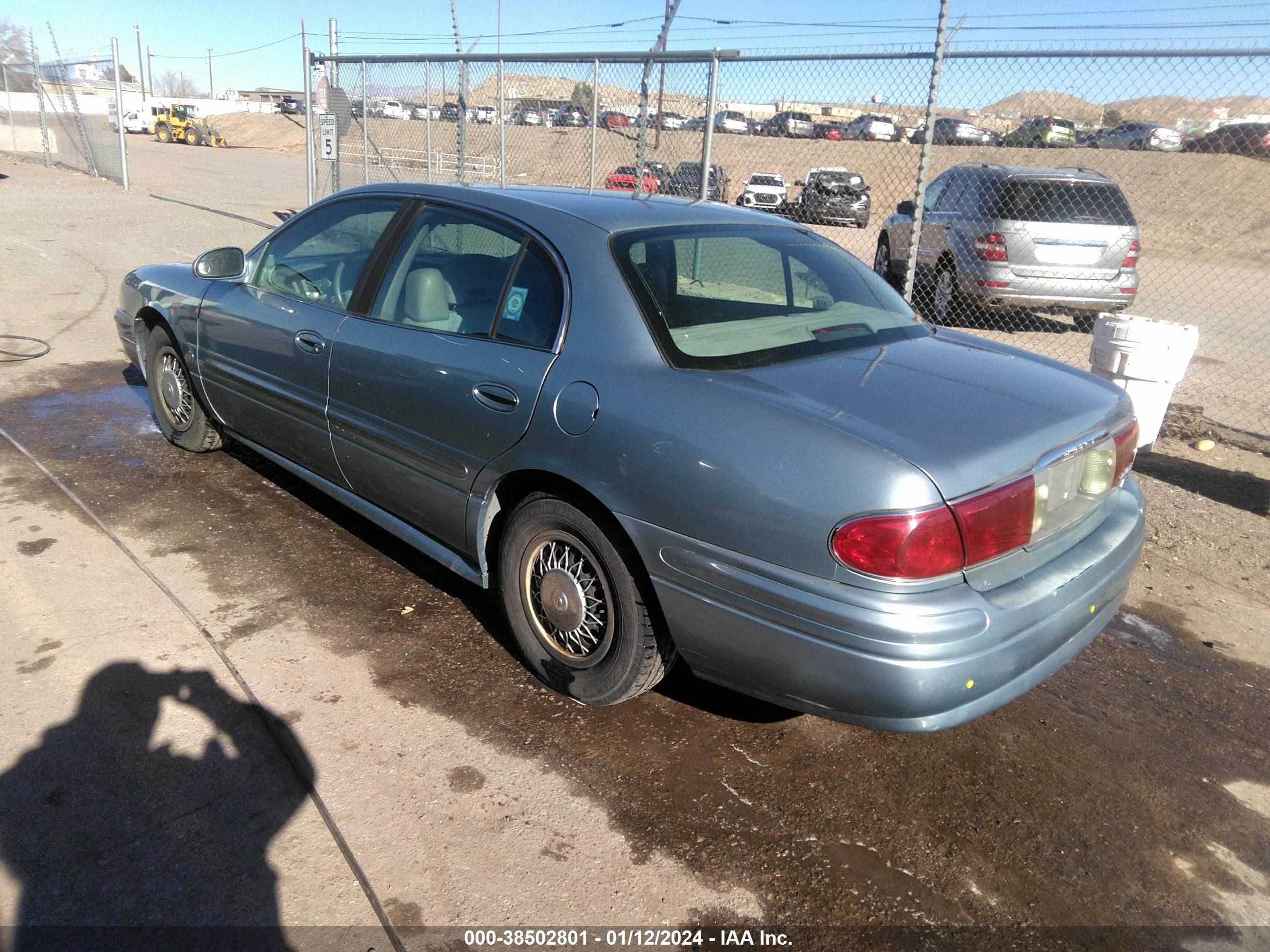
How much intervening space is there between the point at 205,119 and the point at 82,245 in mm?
61716

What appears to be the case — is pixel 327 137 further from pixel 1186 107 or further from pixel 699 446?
pixel 699 446

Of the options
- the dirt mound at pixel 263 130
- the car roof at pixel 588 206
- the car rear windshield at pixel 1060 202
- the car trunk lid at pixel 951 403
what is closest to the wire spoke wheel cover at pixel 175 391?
the car roof at pixel 588 206

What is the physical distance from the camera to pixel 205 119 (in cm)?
6562

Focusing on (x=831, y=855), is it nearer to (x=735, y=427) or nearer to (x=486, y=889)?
(x=486, y=889)

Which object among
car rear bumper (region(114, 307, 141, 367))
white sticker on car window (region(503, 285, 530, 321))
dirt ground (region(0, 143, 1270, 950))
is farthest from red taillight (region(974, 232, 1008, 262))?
car rear bumper (region(114, 307, 141, 367))

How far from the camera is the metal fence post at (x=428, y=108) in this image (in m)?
10.6

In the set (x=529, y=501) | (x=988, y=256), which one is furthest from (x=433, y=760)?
(x=988, y=256)

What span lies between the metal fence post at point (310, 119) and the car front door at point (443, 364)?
8.82 meters

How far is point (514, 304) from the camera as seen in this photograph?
3303 mm

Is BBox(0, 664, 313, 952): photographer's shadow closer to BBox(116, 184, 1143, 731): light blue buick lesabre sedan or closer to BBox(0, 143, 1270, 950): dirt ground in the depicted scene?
BBox(0, 143, 1270, 950): dirt ground

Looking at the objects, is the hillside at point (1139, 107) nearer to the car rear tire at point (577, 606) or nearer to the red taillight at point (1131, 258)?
the red taillight at point (1131, 258)

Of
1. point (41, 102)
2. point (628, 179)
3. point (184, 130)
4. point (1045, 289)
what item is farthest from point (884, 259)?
point (184, 130)

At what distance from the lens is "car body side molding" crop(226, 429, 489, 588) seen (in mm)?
3506

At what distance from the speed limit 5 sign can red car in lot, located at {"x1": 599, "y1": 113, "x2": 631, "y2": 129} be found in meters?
4.40
